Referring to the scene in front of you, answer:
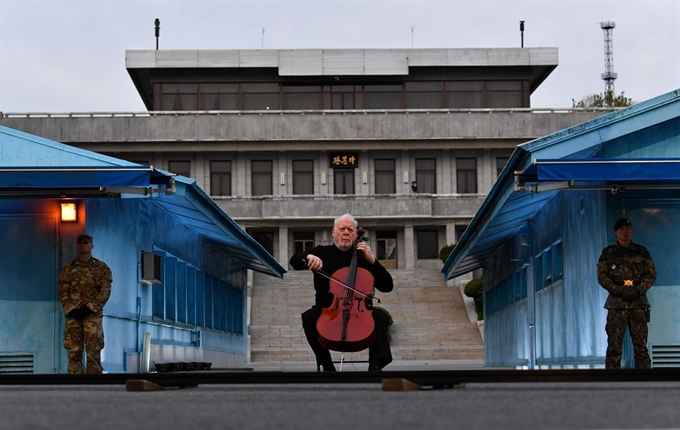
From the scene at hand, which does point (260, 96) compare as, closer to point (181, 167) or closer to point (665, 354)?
point (181, 167)

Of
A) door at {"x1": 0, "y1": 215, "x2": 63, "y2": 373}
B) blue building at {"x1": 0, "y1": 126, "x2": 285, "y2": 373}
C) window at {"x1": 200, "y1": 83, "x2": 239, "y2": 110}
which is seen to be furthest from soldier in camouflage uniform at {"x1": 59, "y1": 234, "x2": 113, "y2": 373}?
window at {"x1": 200, "y1": 83, "x2": 239, "y2": 110}

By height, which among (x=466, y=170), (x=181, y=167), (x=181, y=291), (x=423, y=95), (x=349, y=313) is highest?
(x=423, y=95)

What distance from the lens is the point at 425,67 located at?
71438 mm

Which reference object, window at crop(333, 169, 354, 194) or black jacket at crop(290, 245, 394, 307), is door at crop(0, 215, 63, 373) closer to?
black jacket at crop(290, 245, 394, 307)

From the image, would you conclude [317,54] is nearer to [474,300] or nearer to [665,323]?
[474,300]

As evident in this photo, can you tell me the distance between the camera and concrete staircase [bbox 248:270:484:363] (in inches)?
→ 1859

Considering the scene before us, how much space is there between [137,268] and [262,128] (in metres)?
47.6

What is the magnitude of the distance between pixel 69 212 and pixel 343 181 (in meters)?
52.2

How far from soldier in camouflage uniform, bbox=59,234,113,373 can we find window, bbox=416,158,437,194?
2125 inches

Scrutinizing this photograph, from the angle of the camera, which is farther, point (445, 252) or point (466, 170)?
point (466, 170)

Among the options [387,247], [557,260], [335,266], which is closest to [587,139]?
[557,260]

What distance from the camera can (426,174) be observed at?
6969cm

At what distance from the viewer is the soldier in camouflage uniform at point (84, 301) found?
1592 cm

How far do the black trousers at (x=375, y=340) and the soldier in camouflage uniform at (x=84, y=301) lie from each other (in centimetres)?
442
